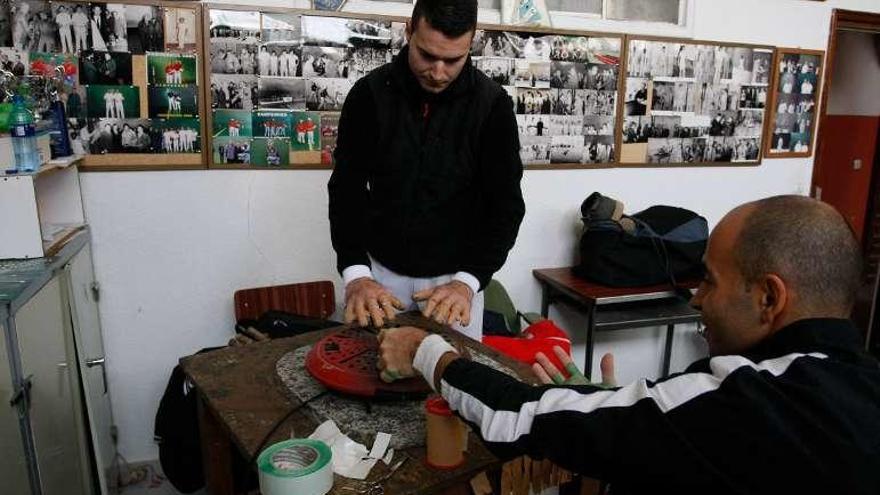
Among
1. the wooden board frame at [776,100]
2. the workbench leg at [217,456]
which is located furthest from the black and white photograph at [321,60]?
the wooden board frame at [776,100]

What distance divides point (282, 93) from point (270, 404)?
1435 mm

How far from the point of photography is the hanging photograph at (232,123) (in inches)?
90.2

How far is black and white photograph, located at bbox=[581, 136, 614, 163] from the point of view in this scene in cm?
283

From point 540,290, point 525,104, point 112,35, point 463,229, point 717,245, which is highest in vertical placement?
point 112,35

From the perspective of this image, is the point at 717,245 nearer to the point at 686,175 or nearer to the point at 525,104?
the point at 525,104

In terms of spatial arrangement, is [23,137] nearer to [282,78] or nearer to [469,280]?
[282,78]

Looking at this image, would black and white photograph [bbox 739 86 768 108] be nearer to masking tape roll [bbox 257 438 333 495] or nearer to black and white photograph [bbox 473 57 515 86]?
black and white photograph [bbox 473 57 515 86]

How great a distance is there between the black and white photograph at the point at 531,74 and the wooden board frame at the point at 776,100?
127 centimetres

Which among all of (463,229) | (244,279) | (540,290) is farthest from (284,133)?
(540,290)

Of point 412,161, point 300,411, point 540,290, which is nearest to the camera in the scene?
point 300,411

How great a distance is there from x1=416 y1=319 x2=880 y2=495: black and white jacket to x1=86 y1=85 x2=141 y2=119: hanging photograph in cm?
187

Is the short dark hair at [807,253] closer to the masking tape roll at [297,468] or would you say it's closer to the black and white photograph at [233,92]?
the masking tape roll at [297,468]

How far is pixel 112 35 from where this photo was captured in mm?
2123

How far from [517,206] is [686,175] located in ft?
5.46
